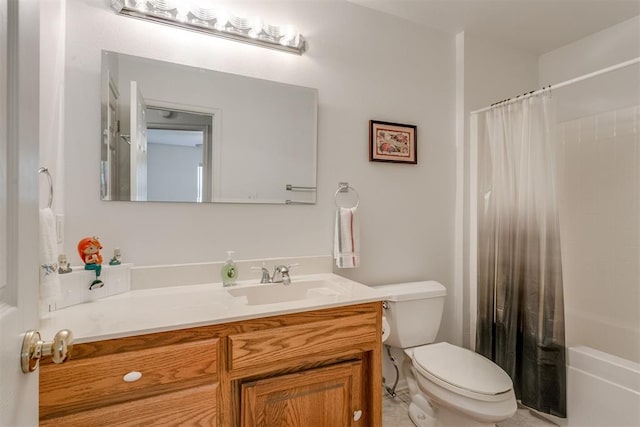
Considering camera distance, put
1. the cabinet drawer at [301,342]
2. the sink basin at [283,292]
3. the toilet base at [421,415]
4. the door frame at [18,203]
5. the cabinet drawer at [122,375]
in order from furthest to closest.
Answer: the toilet base at [421,415]
the sink basin at [283,292]
the cabinet drawer at [301,342]
the cabinet drawer at [122,375]
the door frame at [18,203]

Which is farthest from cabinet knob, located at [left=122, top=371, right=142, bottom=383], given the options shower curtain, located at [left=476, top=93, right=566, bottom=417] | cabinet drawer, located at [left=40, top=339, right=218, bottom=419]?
shower curtain, located at [left=476, top=93, right=566, bottom=417]

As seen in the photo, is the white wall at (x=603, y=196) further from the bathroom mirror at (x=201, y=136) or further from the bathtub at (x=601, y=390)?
the bathroom mirror at (x=201, y=136)

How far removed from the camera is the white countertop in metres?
0.96

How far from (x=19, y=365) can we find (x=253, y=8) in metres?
1.69

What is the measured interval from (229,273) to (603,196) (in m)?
2.31

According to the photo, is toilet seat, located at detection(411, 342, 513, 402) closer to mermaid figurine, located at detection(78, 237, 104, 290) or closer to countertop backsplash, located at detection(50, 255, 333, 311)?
countertop backsplash, located at detection(50, 255, 333, 311)

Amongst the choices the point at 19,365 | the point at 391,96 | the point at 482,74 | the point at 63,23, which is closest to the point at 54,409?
the point at 19,365

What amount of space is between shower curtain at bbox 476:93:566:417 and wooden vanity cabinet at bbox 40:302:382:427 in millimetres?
970

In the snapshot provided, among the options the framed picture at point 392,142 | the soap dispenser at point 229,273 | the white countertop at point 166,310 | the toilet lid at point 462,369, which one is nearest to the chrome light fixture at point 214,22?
the framed picture at point 392,142

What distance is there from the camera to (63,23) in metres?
1.32

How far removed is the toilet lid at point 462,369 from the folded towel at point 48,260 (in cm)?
150

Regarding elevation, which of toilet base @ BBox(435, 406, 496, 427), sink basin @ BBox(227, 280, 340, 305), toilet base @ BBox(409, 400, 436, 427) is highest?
sink basin @ BBox(227, 280, 340, 305)

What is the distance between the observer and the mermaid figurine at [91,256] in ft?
4.14

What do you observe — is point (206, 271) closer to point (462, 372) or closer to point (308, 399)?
point (308, 399)
